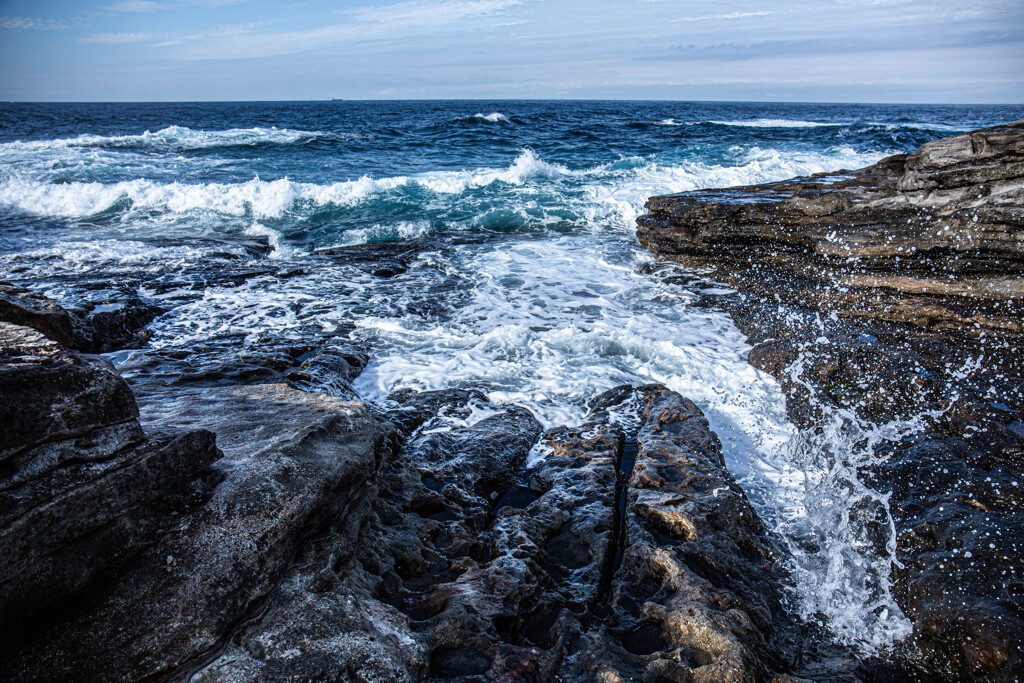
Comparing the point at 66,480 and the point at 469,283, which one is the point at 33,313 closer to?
the point at 66,480

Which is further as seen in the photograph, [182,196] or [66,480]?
[182,196]

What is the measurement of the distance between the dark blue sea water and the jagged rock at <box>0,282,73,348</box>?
167cm

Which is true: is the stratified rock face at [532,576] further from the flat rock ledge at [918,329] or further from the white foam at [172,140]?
the white foam at [172,140]

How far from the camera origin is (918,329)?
5.60m

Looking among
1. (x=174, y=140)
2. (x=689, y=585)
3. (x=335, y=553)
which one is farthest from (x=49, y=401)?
(x=174, y=140)

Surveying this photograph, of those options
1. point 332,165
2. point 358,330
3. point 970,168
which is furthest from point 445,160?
point 970,168

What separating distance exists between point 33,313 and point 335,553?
8.97ft

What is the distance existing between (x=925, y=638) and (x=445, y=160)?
2044cm

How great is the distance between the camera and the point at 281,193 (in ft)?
43.9

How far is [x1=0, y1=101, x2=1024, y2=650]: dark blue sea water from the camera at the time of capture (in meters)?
4.13

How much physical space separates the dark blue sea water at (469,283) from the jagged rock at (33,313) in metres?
1.67

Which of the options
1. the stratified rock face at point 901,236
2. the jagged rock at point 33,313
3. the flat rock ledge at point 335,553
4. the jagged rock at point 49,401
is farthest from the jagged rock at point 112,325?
the stratified rock face at point 901,236

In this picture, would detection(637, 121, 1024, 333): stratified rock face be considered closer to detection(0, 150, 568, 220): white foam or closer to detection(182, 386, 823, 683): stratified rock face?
detection(182, 386, 823, 683): stratified rock face

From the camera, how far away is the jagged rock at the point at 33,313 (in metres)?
3.31
